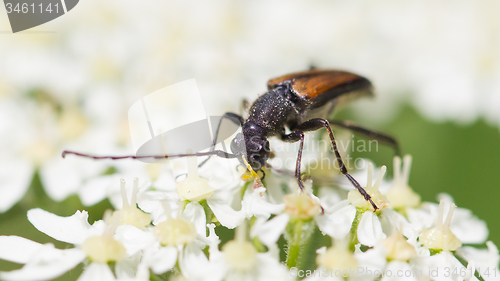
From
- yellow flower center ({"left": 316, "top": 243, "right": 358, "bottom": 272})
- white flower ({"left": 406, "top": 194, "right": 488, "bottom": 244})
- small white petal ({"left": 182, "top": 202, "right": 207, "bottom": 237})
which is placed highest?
small white petal ({"left": 182, "top": 202, "right": 207, "bottom": 237})

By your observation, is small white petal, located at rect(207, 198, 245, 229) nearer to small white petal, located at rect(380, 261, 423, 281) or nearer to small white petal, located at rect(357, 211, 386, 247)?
small white petal, located at rect(357, 211, 386, 247)

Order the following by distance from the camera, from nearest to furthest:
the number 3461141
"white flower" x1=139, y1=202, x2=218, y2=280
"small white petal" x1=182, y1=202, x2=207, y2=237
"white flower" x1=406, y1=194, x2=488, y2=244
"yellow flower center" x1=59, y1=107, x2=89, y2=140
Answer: "white flower" x1=139, y1=202, x2=218, y2=280
"small white petal" x1=182, y1=202, x2=207, y2=237
"white flower" x1=406, y1=194, x2=488, y2=244
"yellow flower center" x1=59, y1=107, x2=89, y2=140
the number 3461141

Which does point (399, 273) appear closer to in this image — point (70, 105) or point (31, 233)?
point (31, 233)

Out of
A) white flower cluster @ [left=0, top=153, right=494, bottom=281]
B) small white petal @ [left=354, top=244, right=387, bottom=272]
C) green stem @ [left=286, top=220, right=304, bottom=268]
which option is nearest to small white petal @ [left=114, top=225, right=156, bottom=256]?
white flower cluster @ [left=0, top=153, right=494, bottom=281]

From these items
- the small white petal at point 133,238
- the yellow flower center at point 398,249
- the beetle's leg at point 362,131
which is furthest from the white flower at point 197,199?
the beetle's leg at point 362,131

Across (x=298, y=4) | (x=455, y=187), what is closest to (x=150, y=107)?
(x=298, y=4)
